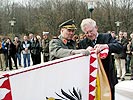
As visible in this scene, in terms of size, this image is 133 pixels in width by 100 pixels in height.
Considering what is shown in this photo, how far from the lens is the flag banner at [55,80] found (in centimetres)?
279

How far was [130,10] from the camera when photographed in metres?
38.2

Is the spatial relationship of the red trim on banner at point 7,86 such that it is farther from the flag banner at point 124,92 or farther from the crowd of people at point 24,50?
the crowd of people at point 24,50

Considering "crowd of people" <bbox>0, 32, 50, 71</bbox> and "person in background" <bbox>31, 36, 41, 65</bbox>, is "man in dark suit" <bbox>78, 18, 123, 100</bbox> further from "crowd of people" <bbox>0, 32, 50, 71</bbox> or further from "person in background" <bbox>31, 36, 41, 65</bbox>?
"person in background" <bbox>31, 36, 41, 65</bbox>

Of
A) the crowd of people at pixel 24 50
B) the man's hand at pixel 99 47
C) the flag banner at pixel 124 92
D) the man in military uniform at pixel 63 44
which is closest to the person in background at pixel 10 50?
the crowd of people at pixel 24 50

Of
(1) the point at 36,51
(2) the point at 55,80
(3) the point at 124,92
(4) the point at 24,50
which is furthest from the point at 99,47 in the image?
(4) the point at 24,50

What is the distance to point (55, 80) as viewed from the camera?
10.4 feet

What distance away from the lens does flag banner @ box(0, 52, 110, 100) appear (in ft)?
9.16

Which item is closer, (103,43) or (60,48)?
(60,48)

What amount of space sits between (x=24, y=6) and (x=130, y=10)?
24.1 m

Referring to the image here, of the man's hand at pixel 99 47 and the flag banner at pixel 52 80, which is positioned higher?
the man's hand at pixel 99 47

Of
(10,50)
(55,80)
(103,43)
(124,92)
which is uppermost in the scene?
(103,43)

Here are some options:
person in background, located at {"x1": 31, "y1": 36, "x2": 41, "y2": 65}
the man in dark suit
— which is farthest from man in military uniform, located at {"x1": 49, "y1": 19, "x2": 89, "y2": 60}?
person in background, located at {"x1": 31, "y1": 36, "x2": 41, "y2": 65}

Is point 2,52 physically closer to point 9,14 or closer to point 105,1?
point 105,1

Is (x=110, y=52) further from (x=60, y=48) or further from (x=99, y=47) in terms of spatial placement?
(x=60, y=48)
